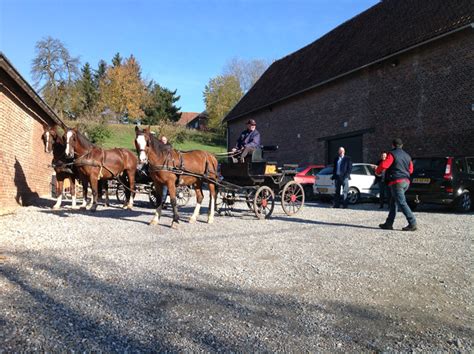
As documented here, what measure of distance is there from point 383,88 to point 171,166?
45.5ft

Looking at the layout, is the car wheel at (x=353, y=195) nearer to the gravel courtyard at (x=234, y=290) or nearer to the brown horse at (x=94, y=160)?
the gravel courtyard at (x=234, y=290)

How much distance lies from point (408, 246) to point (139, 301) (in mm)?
4437

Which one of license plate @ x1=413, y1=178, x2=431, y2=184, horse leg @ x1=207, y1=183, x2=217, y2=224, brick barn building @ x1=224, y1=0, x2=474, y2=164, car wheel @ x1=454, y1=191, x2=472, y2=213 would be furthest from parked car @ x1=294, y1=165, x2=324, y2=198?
horse leg @ x1=207, y1=183, x2=217, y2=224

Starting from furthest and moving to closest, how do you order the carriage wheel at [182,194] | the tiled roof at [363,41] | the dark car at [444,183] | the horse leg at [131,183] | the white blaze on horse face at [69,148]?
the tiled roof at [363,41] < the carriage wheel at [182,194] < the horse leg at [131,183] < the dark car at [444,183] < the white blaze on horse face at [69,148]

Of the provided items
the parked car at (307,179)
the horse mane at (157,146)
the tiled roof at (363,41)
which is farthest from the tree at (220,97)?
→ the horse mane at (157,146)

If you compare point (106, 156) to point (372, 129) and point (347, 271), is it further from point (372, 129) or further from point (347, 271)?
point (372, 129)

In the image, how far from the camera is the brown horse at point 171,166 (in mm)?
7352

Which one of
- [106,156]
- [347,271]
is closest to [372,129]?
[106,156]

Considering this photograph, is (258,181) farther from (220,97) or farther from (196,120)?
(196,120)

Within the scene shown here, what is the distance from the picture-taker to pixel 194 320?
3.06 meters

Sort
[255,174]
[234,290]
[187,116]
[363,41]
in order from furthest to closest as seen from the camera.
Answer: [187,116] < [363,41] < [255,174] < [234,290]

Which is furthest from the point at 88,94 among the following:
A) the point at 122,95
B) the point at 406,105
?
the point at 406,105

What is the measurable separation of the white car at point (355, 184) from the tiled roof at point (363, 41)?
634 cm

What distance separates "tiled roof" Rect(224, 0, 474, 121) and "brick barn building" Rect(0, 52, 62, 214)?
14908 mm
